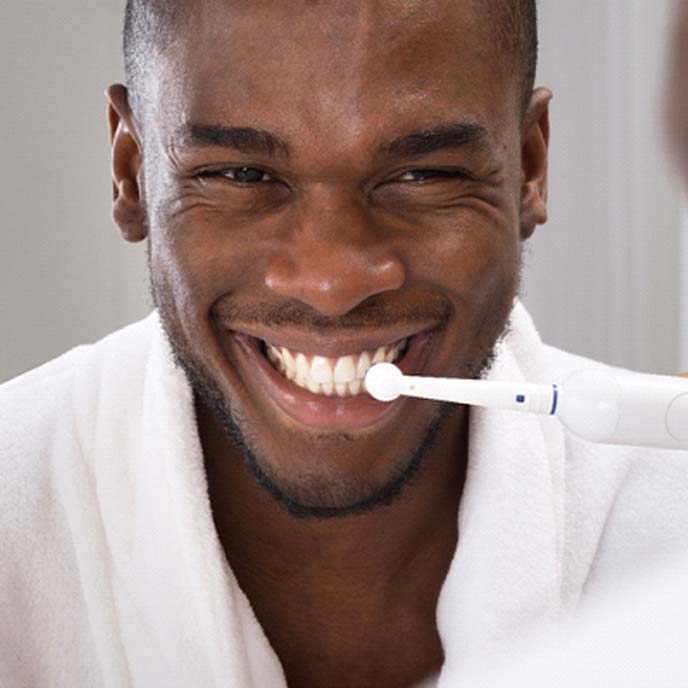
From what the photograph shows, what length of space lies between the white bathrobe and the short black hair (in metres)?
0.21

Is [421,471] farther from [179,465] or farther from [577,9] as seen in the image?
[577,9]

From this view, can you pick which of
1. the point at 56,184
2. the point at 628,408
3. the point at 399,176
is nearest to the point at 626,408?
the point at 628,408

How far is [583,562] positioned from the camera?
100 cm

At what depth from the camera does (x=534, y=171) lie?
1057 mm

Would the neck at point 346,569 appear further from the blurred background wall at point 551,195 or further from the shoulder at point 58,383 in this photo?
the blurred background wall at point 551,195

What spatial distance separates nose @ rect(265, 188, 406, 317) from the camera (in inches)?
31.9

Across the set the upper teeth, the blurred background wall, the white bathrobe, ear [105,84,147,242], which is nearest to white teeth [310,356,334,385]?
the upper teeth

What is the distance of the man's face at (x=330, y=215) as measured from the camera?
0.82 m

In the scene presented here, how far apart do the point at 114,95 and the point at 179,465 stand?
310 millimetres

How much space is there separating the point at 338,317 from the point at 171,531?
225 mm

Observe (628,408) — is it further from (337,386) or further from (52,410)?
(52,410)

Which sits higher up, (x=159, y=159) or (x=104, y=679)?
(x=159, y=159)

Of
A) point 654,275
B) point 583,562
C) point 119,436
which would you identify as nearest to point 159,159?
point 119,436

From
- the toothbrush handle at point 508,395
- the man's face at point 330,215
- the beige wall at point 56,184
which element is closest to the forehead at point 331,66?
the man's face at point 330,215
